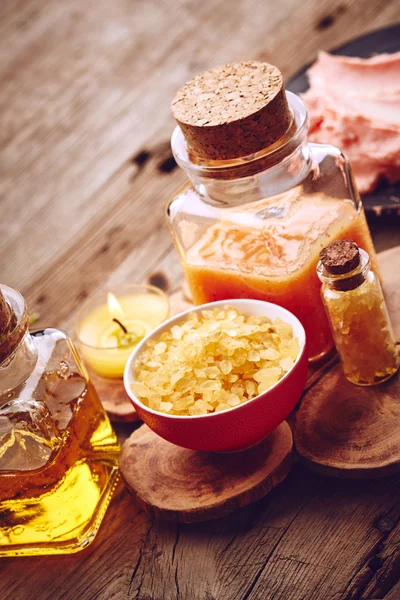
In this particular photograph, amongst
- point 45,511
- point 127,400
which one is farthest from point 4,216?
point 45,511

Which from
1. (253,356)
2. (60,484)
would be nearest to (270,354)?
(253,356)

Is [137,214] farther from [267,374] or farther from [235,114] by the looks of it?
[267,374]

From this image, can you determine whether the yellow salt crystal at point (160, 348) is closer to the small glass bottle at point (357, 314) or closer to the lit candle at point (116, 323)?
the lit candle at point (116, 323)

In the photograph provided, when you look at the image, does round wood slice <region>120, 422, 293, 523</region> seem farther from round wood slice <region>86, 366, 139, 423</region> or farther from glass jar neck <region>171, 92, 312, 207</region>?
glass jar neck <region>171, 92, 312, 207</region>

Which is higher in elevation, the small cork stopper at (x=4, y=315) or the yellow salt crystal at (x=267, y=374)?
the small cork stopper at (x=4, y=315)

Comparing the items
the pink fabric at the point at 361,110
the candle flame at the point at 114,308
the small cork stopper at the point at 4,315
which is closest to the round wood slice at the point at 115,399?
the candle flame at the point at 114,308

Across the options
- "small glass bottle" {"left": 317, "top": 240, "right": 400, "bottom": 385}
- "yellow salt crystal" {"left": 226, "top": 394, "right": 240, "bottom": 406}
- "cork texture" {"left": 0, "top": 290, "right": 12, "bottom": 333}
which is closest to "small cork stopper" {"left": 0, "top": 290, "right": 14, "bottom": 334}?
"cork texture" {"left": 0, "top": 290, "right": 12, "bottom": 333}
